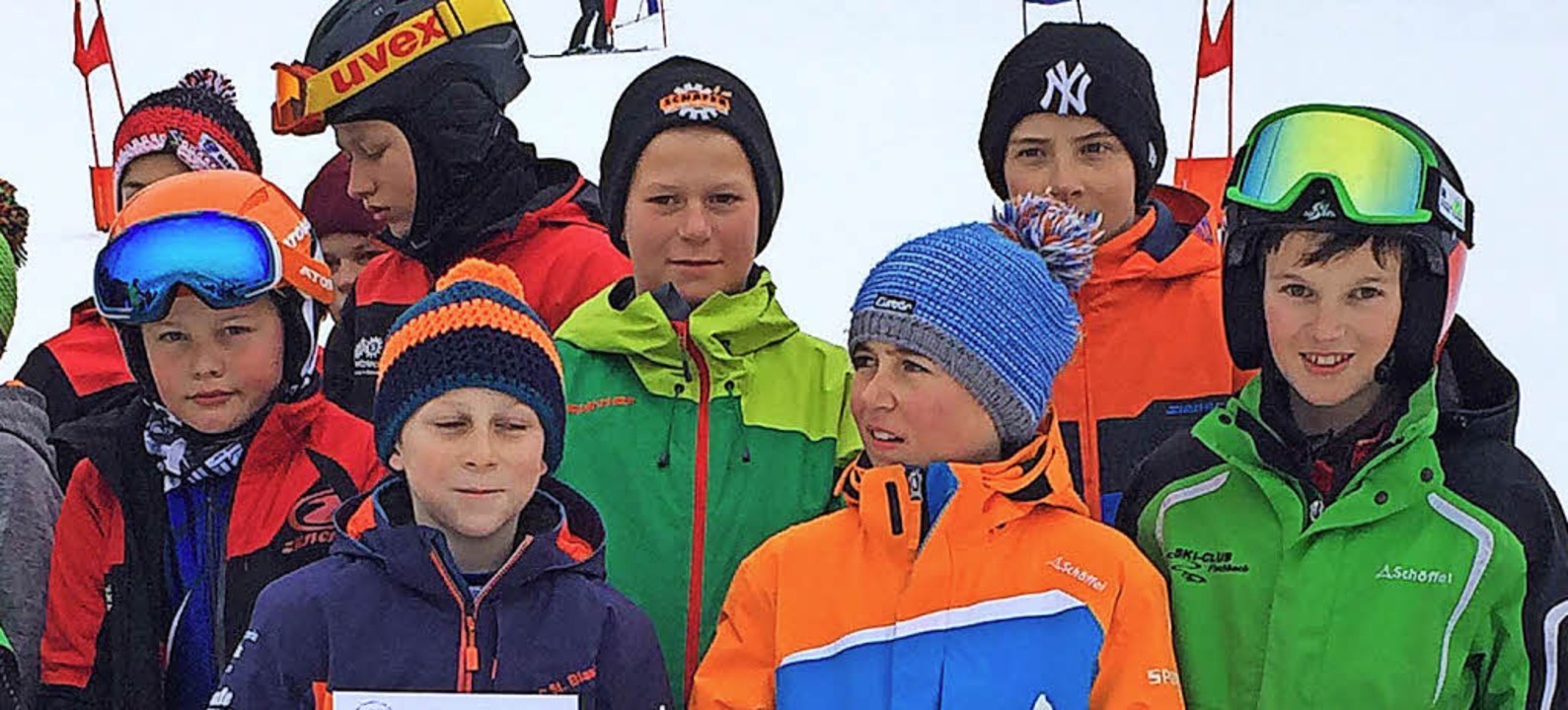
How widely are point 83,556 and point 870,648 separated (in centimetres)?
116

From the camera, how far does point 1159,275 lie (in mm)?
3211

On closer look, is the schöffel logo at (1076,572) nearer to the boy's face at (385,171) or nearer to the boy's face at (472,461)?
the boy's face at (472,461)

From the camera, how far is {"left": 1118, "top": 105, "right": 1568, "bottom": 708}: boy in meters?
2.31

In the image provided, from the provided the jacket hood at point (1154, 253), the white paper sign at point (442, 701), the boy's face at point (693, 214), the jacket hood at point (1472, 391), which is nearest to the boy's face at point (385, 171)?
the boy's face at point (693, 214)

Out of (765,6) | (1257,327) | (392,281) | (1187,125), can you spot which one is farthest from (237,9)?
(1257,327)

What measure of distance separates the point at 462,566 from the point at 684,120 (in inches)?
34.9

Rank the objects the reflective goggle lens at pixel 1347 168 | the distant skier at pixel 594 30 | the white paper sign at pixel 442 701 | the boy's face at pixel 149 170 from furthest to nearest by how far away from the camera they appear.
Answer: the distant skier at pixel 594 30 → the boy's face at pixel 149 170 → the reflective goggle lens at pixel 1347 168 → the white paper sign at pixel 442 701

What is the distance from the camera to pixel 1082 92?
331 cm

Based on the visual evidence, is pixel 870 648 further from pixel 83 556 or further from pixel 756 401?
pixel 83 556

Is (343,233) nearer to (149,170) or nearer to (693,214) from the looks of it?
(149,170)

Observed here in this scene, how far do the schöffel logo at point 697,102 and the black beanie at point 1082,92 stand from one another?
28.3 inches

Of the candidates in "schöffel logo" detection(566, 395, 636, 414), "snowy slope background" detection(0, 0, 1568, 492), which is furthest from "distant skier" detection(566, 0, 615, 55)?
"schöffel logo" detection(566, 395, 636, 414)

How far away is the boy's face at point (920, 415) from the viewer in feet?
7.88

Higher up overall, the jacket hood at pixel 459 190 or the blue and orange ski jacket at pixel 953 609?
the jacket hood at pixel 459 190
